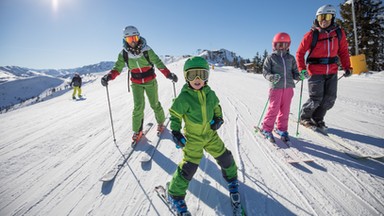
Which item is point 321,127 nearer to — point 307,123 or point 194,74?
point 307,123

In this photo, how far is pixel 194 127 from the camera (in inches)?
94.2

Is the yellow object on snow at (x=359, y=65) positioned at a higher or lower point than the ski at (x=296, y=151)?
higher

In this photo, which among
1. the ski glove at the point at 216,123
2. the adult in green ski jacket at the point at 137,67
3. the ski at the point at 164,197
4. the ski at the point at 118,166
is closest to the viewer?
the ski at the point at 164,197

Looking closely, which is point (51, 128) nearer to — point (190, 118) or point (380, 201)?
point (190, 118)

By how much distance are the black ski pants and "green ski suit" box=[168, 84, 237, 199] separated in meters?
3.18

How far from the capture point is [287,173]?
2.97 meters

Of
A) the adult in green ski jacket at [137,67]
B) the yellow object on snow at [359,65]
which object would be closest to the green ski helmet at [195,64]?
the adult in green ski jacket at [137,67]

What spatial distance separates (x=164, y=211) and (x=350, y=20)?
94.6 ft

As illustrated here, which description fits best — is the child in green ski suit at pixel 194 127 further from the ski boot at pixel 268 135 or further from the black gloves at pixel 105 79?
the black gloves at pixel 105 79

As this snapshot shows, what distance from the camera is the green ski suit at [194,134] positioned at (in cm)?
235

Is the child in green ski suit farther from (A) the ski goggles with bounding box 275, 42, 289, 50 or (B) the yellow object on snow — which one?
(B) the yellow object on snow

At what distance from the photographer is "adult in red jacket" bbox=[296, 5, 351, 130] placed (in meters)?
4.02

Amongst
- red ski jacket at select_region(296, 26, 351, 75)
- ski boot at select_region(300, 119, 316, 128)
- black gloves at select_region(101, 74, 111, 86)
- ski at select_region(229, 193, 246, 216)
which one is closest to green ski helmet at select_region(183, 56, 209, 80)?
ski at select_region(229, 193, 246, 216)

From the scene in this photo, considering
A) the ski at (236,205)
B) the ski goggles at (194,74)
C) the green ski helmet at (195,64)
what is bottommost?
the ski at (236,205)
